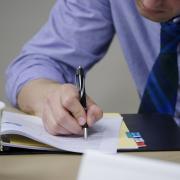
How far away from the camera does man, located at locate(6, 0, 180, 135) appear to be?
1013 millimetres

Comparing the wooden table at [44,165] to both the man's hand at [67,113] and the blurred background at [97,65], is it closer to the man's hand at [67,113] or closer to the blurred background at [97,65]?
the man's hand at [67,113]

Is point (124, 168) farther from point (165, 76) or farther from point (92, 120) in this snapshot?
point (165, 76)

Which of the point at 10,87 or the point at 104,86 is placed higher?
the point at 10,87

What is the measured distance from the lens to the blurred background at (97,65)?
69.6 inches

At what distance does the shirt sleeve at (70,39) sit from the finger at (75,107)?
0.34m

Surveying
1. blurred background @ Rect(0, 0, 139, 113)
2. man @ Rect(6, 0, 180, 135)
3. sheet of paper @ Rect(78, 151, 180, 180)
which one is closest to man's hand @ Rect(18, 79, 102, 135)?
man @ Rect(6, 0, 180, 135)

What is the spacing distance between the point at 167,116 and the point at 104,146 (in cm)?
28

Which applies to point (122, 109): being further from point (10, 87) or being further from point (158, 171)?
point (158, 171)

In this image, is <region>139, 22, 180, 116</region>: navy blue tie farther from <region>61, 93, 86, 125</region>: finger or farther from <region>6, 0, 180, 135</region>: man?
<region>61, 93, 86, 125</region>: finger

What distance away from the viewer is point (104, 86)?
1.83m

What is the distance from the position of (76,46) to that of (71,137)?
1.66 feet

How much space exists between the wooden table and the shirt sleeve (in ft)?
1.58

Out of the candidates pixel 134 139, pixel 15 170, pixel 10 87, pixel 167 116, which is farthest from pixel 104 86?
pixel 15 170

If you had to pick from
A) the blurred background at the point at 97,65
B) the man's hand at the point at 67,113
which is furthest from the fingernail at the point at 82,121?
the blurred background at the point at 97,65
